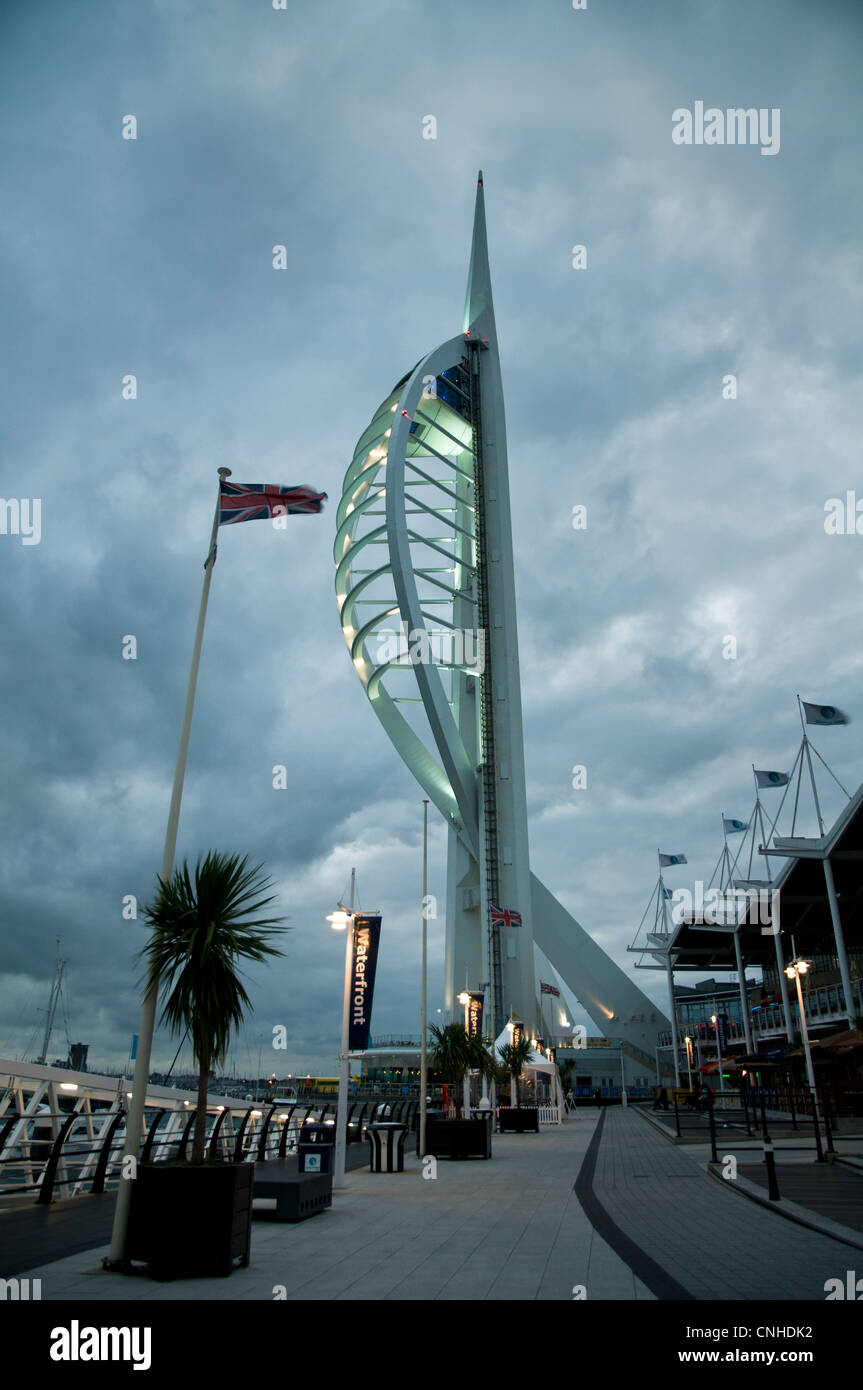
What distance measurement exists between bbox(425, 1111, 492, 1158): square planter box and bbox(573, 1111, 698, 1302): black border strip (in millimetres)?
5507

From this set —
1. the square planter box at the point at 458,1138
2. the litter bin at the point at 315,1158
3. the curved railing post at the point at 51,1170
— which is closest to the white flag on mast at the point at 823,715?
the square planter box at the point at 458,1138

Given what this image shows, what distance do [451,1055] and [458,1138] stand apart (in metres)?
4.45

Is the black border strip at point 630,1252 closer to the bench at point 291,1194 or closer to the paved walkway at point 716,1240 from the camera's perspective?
the paved walkway at point 716,1240

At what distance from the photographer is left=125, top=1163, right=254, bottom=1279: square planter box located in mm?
7051

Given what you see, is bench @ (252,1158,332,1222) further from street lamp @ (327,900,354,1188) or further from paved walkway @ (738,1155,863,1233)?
paved walkway @ (738,1155,863,1233)

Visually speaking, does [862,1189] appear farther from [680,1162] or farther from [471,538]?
[471,538]

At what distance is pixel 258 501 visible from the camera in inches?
445

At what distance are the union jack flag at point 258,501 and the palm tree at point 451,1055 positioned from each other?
1607cm

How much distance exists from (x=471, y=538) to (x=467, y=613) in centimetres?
521

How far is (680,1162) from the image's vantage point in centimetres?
1739

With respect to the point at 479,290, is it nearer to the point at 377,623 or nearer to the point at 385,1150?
the point at 377,623

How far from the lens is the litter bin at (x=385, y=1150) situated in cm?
1634

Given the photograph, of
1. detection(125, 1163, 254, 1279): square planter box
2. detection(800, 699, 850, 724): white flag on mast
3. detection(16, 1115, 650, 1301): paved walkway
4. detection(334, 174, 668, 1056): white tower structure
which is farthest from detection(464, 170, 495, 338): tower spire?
detection(125, 1163, 254, 1279): square planter box

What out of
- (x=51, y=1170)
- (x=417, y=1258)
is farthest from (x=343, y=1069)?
(x=417, y=1258)
